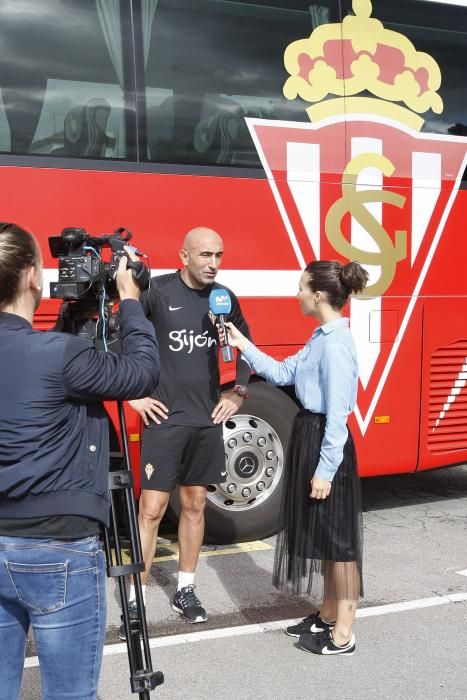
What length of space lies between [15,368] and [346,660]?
8.00 feet

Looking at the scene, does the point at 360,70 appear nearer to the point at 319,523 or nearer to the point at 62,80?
the point at 62,80

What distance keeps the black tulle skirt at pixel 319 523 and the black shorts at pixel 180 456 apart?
1.75 feet

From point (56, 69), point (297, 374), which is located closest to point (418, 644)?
point (297, 374)

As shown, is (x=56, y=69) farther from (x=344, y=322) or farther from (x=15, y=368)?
(x=15, y=368)

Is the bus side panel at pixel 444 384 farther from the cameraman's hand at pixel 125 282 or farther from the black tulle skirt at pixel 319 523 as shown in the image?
the cameraman's hand at pixel 125 282

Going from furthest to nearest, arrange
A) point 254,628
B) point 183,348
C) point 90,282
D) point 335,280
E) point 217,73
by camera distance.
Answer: point 217,73 → point 183,348 → point 254,628 → point 335,280 → point 90,282

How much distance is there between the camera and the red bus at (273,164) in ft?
17.1

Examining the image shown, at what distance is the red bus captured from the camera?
17.1ft

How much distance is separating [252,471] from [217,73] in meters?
2.54

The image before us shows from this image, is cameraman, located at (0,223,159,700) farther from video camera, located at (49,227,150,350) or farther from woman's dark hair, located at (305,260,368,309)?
woman's dark hair, located at (305,260,368,309)

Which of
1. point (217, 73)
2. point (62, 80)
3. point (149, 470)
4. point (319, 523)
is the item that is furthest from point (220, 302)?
point (217, 73)

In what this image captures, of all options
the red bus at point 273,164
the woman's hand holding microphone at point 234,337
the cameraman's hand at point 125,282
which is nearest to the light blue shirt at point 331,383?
the woman's hand holding microphone at point 234,337

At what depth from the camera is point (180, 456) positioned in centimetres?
457

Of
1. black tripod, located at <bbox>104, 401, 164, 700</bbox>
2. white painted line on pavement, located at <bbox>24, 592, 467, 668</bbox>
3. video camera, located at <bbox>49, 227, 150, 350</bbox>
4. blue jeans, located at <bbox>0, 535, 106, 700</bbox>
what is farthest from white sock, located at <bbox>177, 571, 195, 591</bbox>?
blue jeans, located at <bbox>0, 535, 106, 700</bbox>
